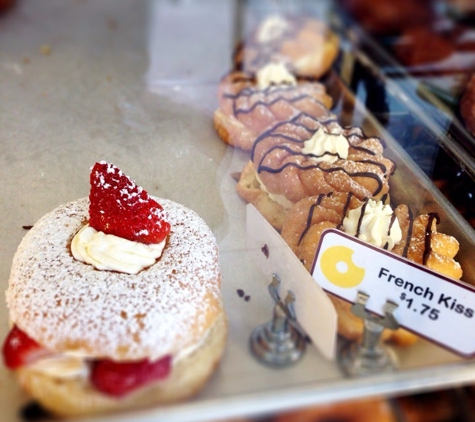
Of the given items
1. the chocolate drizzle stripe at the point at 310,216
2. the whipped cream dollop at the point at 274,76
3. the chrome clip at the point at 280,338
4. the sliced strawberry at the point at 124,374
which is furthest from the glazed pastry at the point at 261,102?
the sliced strawberry at the point at 124,374

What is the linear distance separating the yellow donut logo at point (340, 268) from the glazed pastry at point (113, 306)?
23 cm

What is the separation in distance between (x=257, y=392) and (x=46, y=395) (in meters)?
0.36

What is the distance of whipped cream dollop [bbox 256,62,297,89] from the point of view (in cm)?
189

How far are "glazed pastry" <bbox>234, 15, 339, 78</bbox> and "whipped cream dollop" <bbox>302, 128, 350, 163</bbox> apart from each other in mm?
678

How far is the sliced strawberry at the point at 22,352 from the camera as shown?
33.9 inches

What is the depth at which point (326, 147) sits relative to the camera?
1381mm

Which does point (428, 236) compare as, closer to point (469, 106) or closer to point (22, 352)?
point (469, 106)

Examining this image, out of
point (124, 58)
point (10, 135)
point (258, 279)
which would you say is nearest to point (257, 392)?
point (258, 279)

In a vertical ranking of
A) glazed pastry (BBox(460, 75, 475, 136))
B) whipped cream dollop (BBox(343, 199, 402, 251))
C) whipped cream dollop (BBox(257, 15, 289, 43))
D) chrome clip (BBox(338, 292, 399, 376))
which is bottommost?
chrome clip (BBox(338, 292, 399, 376))

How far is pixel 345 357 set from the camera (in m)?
0.88

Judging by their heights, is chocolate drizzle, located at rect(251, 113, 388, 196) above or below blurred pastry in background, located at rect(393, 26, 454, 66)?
below

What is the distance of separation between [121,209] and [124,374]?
340mm

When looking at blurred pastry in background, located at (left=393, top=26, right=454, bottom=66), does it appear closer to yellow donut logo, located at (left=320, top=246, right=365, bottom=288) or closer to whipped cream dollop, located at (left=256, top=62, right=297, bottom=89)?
whipped cream dollop, located at (left=256, top=62, right=297, bottom=89)

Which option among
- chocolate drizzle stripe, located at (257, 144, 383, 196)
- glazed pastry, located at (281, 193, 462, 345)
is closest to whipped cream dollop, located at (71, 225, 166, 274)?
glazed pastry, located at (281, 193, 462, 345)
